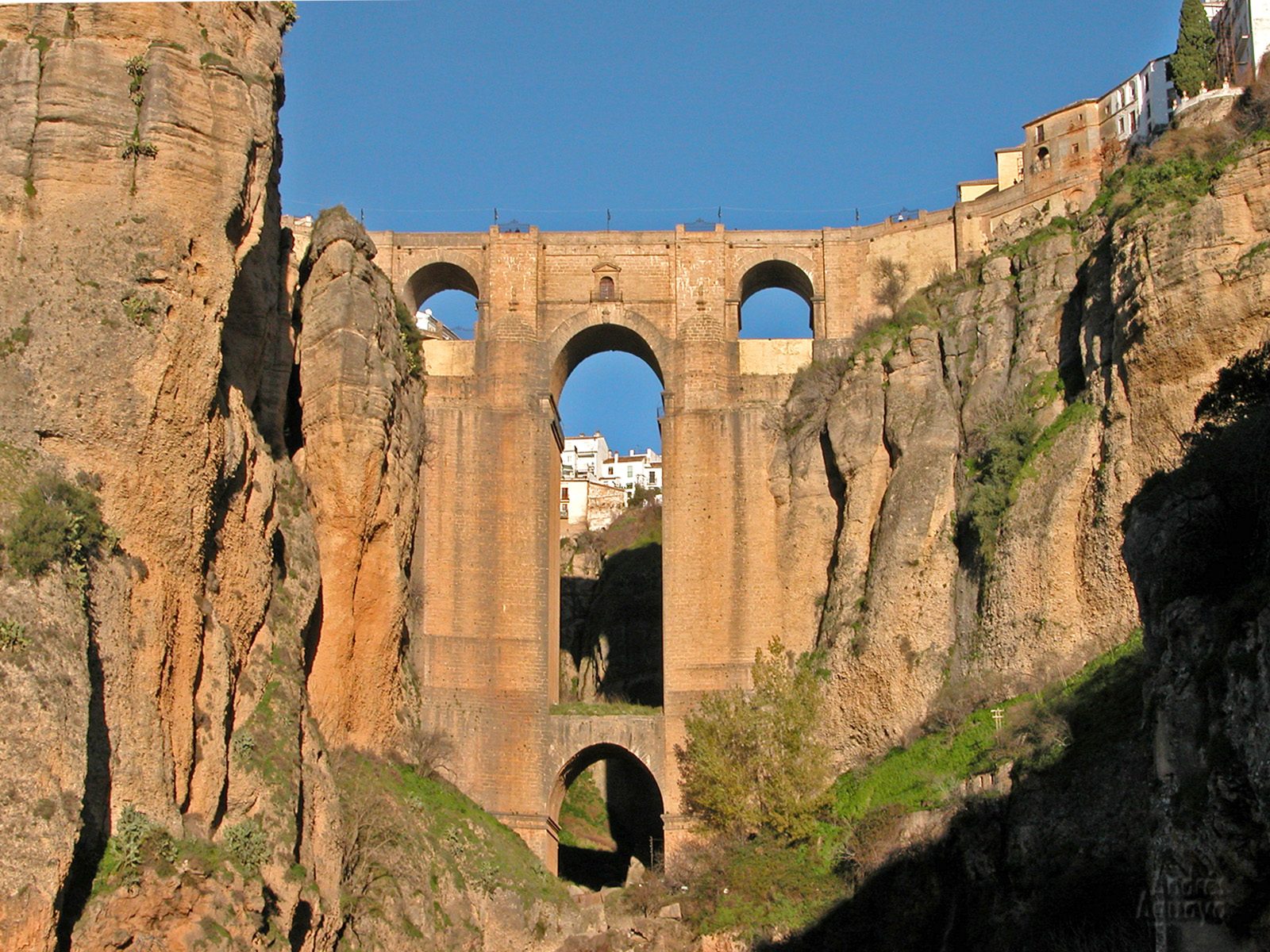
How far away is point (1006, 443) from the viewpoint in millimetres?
31516

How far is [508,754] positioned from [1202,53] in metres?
23.8

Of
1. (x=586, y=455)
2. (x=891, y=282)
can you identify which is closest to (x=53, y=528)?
(x=891, y=282)

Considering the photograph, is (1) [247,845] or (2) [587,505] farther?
(2) [587,505]

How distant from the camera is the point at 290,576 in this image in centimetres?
2775

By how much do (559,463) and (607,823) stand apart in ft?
35.5

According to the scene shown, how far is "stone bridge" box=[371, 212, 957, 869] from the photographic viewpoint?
115ft

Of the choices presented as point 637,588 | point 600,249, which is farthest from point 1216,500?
point 637,588

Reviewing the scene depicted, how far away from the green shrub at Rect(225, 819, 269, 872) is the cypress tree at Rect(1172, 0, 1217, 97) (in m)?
28.6

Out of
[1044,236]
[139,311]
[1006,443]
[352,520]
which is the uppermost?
[1044,236]

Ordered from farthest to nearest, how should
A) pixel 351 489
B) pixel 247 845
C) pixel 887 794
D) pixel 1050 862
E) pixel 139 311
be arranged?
pixel 351 489, pixel 887 794, pixel 1050 862, pixel 247 845, pixel 139 311

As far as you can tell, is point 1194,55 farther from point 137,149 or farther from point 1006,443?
point 137,149

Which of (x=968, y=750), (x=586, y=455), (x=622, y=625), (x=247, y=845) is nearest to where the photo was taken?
(x=247, y=845)

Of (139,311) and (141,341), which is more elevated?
(139,311)

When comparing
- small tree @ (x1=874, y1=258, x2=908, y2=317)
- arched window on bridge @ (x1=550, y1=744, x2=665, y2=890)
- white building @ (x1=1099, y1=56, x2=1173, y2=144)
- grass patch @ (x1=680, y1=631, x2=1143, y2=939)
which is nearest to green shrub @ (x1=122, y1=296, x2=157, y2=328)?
grass patch @ (x1=680, y1=631, x2=1143, y2=939)
